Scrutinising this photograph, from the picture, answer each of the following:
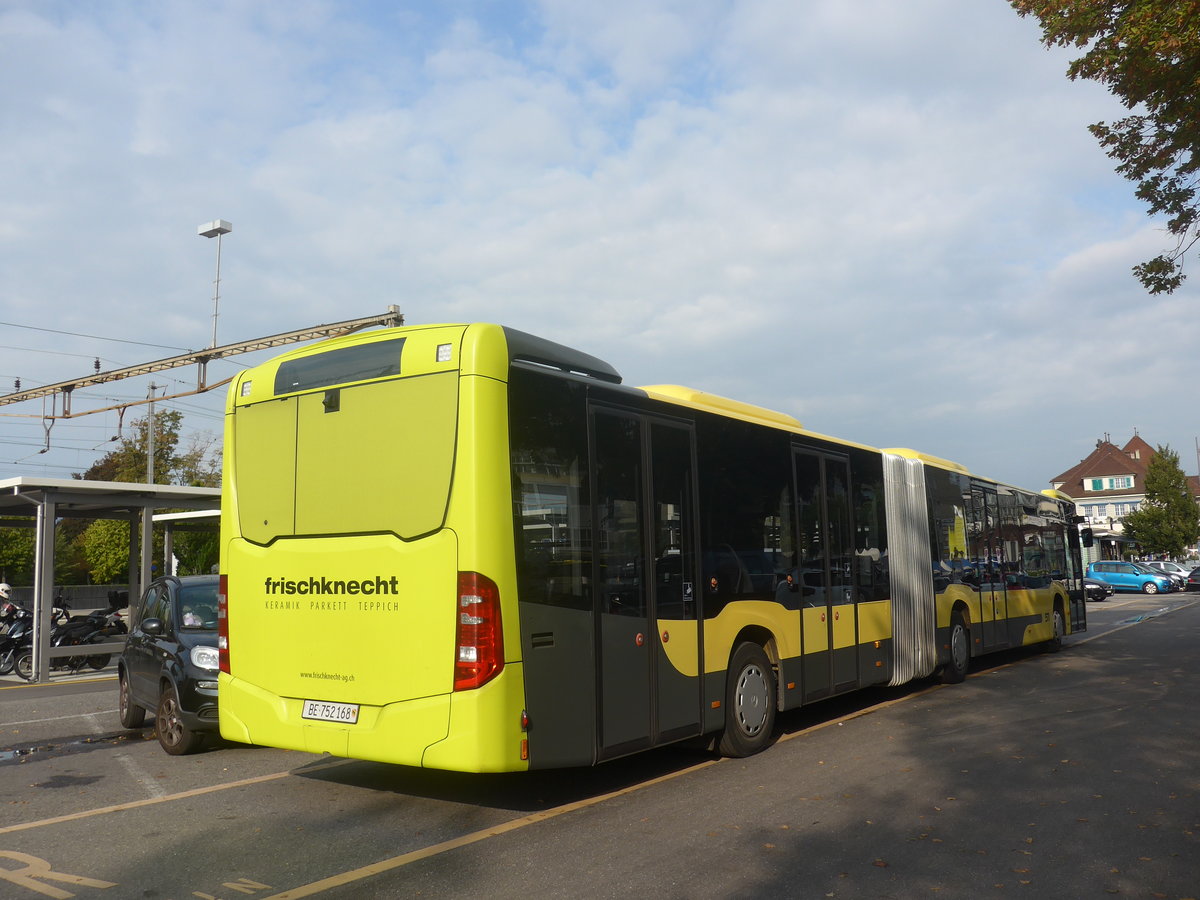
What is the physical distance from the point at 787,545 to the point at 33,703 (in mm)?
11367

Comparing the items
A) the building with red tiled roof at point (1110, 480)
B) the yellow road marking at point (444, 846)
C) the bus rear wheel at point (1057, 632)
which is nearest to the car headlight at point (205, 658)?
the yellow road marking at point (444, 846)

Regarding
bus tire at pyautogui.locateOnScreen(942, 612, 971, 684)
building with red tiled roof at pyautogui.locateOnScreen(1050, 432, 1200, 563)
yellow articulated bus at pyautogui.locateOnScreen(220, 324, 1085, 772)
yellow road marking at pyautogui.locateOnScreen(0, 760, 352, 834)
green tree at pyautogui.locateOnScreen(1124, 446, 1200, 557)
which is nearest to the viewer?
yellow articulated bus at pyautogui.locateOnScreen(220, 324, 1085, 772)

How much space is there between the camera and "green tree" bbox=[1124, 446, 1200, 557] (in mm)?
74975

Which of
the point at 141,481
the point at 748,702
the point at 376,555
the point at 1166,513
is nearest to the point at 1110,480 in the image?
the point at 1166,513

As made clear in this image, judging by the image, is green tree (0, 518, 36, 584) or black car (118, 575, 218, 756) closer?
black car (118, 575, 218, 756)

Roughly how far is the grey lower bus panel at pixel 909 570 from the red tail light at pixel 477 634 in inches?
295

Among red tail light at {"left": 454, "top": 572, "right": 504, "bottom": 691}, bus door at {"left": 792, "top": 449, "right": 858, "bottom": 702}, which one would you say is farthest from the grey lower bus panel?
red tail light at {"left": 454, "top": 572, "right": 504, "bottom": 691}

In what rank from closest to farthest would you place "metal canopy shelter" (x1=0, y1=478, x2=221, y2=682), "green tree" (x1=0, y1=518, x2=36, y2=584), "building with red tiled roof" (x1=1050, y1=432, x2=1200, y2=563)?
1. "metal canopy shelter" (x1=0, y1=478, x2=221, y2=682)
2. "green tree" (x1=0, y1=518, x2=36, y2=584)
3. "building with red tiled roof" (x1=1050, y1=432, x2=1200, y2=563)

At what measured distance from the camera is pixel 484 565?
6.14 meters

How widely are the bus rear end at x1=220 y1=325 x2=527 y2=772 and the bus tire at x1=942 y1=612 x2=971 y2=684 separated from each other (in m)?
9.62

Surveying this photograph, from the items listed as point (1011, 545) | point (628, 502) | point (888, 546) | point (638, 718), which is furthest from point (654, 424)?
point (1011, 545)

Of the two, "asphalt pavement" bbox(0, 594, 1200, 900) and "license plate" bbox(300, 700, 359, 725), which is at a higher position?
"license plate" bbox(300, 700, 359, 725)

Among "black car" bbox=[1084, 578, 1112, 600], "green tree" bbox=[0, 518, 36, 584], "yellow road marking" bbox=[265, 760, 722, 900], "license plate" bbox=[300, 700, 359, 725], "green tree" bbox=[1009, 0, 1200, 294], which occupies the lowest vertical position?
"black car" bbox=[1084, 578, 1112, 600]

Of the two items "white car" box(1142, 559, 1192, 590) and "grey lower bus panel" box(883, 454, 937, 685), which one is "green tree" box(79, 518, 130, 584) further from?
"white car" box(1142, 559, 1192, 590)
